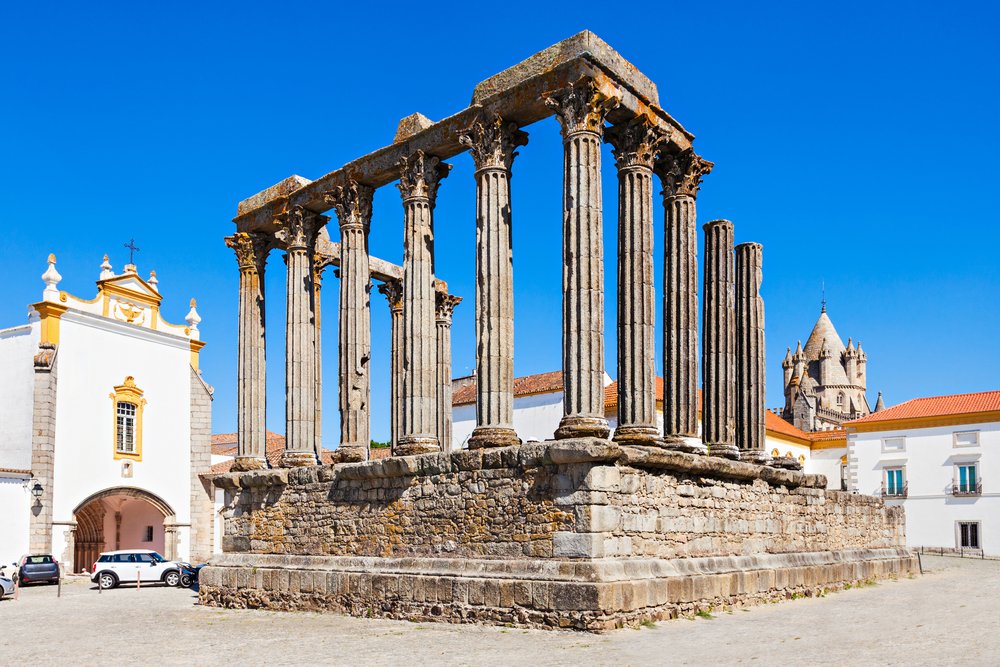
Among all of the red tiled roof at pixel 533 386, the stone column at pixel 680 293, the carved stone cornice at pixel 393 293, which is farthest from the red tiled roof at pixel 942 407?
the stone column at pixel 680 293

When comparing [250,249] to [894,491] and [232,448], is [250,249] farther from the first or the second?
[232,448]

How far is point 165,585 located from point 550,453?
60.6ft

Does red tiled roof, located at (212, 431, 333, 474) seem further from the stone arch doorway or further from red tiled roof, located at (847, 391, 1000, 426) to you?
red tiled roof, located at (847, 391, 1000, 426)

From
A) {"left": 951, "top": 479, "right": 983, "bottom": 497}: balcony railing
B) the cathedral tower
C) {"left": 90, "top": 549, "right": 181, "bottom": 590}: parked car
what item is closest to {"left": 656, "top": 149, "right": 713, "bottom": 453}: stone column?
{"left": 90, "top": 549, "right": 181, "bottom": 590}: parked car

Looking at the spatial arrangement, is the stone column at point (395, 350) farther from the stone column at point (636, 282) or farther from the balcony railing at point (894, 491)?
the balcony railing at point (894, 491)

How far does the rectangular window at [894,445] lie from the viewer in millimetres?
43656

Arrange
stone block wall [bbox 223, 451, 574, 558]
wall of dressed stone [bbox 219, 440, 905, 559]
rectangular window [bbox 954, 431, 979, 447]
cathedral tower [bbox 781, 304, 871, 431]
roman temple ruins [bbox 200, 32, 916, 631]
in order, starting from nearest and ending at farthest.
Answer: wall of dressed stone [bbox 219, 440, 905, 559]
roman temple ruins [bbox 200, 32, 916, 631]
stone block wall [bbox 223, 451, 574, 558]
rectangular window [bbox 954, 431, 979, 447]
cathedral tower [bbox 781, 304, 871, 431]

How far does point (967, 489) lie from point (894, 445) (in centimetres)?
354

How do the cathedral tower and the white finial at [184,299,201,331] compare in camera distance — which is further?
the cathedral tower

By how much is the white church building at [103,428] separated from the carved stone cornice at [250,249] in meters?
12.9

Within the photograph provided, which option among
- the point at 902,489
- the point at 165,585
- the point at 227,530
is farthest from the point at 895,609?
the point at 902,489

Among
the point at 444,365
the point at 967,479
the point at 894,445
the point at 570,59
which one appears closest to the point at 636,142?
the point at 570,59

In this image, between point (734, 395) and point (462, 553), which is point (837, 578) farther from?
point (462, 553)

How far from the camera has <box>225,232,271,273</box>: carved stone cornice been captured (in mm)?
21188
